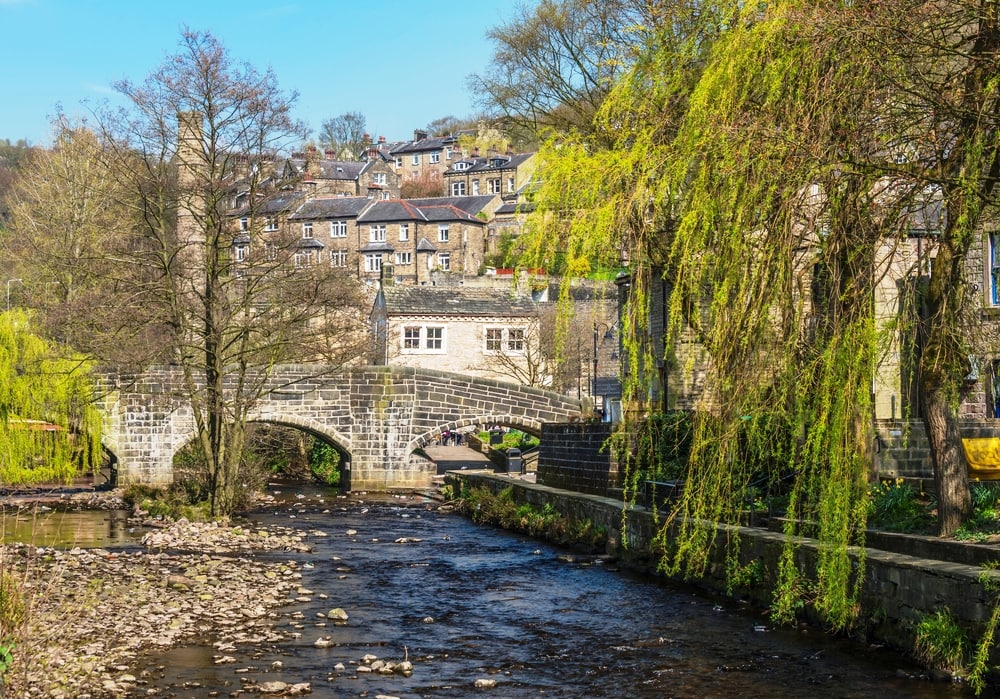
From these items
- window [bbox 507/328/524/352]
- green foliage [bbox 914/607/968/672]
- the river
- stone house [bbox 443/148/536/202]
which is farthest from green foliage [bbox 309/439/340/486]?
stone house [bbox 443/148/536/202]

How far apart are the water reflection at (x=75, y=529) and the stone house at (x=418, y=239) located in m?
50.5

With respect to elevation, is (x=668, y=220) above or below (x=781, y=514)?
above

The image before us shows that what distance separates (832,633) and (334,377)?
22047 mm

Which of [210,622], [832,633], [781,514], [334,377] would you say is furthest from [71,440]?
Answer: [832,633]

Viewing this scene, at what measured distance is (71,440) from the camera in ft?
98.8

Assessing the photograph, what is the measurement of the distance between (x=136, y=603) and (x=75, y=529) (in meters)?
9.95

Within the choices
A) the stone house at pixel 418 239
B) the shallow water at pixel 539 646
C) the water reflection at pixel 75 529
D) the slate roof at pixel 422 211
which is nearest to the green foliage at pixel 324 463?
the water reflection at pixel 75 529

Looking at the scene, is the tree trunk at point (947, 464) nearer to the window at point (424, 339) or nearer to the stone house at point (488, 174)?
the window at point (424, 339)

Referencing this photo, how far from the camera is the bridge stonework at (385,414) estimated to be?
105ft

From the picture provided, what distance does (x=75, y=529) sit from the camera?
2319 cm

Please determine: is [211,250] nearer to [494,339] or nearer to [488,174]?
[494,339]

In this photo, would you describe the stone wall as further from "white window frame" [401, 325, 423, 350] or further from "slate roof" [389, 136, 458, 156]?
"slate roof" [389, 136, 458, 156]

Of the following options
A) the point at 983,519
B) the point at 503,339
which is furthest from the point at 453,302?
the point at 983,519

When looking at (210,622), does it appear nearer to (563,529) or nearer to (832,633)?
(832,633)
